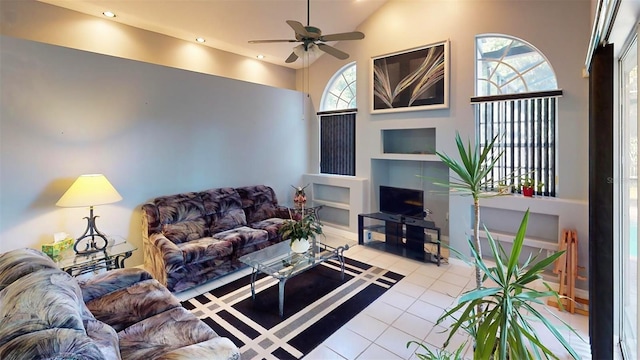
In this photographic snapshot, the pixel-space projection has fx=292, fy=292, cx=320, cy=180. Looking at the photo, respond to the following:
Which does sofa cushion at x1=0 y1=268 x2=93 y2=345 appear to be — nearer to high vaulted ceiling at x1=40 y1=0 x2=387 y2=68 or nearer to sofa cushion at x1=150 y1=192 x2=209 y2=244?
sofa cushion at x1=150 y1=192 x2=209 y2=244

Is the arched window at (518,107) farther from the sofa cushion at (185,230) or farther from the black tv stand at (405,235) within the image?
the sofa cushion at (185,230)

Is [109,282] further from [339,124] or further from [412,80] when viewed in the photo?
[412,80]

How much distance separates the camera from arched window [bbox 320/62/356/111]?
5.45 metres

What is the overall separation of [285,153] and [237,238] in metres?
2.32

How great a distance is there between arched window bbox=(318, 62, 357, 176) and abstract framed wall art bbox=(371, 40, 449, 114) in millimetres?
591

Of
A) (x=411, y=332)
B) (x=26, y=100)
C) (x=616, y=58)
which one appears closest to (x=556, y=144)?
(x=616, y=58)

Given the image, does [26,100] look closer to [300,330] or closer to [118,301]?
[118,301]

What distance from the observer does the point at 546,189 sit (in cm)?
351

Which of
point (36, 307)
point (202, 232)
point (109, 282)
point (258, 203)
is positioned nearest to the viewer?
point (36, 307)

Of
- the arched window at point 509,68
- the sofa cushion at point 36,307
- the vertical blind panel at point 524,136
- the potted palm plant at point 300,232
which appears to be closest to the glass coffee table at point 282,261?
the potted palm plant at point 300,232

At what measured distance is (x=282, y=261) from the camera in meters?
3.28

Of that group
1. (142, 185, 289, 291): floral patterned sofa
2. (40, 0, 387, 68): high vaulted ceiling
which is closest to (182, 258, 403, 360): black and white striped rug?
(142, 185, 289, 291): floral patterned sofa

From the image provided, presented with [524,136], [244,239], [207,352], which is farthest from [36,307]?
[524,136]

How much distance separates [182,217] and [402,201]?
3.24m
